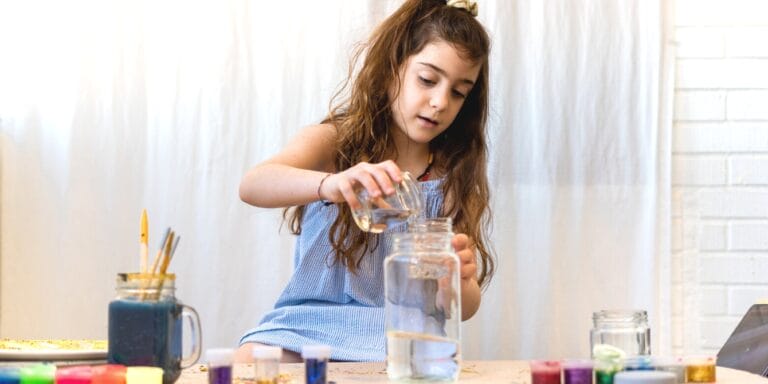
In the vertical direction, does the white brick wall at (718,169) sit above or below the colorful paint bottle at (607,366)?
above

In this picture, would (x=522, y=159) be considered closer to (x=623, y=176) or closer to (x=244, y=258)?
(x=623, y=176)

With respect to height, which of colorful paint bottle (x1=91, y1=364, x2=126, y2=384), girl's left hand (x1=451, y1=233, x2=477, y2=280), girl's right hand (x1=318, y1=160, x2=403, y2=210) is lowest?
colorful paint bottle (x1=91, y1=364, x2=126, y2=384)

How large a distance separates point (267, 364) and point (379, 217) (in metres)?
0.31

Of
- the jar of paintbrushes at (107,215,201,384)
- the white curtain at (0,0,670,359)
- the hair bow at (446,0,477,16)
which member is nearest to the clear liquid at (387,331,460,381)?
the jar of paintbrushes at (107,215,201,384)

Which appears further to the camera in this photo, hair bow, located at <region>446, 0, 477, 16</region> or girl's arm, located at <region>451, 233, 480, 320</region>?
hair bow, located at <region>446, 0, 477, 16</region>

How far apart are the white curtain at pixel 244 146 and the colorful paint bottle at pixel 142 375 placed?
1301 mm

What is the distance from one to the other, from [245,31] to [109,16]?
28cm

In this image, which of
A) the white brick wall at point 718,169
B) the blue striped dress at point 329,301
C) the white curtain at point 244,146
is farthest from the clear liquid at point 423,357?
the white brick wall at point 718,169

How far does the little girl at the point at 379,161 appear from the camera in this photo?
5.43 ft

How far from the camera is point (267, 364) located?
98 cm

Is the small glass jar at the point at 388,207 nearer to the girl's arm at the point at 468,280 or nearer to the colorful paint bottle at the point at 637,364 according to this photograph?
the girl's arm at the point at 468,280

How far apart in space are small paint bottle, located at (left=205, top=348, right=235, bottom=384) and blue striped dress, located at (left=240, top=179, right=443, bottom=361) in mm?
637

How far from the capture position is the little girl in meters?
1.66

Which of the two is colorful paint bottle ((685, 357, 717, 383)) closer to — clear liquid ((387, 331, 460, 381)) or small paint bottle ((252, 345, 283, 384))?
clear liquid ((387, 331, 460, 381))
